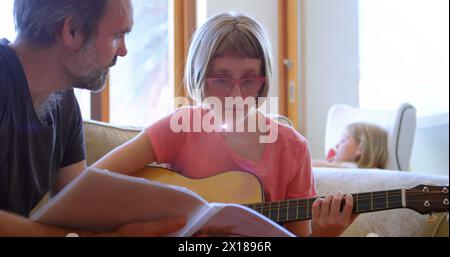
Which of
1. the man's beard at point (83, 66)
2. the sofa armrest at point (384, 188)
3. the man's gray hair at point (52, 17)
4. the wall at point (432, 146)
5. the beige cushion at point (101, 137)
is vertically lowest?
the wall at point (432, 146)

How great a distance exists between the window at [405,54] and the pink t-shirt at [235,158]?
245 cm

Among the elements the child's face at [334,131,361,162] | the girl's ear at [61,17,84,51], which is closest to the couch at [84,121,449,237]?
the girl's ear at [61,17,84,51]

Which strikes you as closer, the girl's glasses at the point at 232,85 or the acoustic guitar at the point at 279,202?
the acoustic guitar at the point at 279,202

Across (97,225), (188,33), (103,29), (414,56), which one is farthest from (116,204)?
(414,56)

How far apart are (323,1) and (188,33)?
3.28 ft

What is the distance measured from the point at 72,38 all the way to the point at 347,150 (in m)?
1.96

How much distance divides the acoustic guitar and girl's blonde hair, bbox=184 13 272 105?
19 cm

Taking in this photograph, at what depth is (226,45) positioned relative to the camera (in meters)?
1.27

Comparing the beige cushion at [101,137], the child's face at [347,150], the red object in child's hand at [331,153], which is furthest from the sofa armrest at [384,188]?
the red object in child's hand at [331,153]

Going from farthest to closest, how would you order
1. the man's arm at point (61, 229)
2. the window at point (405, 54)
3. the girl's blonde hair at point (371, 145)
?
the window at point (405, 54) < the girl's blonde hair at point (371, 145) < the man's arm at point (61, 229)

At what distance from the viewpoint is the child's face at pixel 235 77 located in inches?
49.5

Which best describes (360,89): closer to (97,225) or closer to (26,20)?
(26,20)

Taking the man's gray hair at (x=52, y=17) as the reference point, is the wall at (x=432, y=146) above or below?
below

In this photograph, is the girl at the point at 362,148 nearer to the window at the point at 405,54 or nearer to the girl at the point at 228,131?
the window at the point at 405,54
